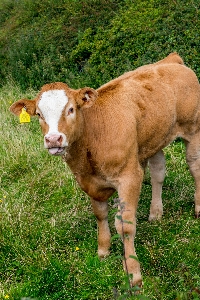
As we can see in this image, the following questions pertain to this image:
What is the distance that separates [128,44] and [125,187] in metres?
7.52

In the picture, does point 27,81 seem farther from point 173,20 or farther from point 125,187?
point 125,187

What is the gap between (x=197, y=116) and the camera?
647 centimetres

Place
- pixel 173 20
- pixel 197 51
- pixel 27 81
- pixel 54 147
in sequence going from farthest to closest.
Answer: pixel 27 81 → pixel 173 20 → pixel 197 51 → pixel 54 147

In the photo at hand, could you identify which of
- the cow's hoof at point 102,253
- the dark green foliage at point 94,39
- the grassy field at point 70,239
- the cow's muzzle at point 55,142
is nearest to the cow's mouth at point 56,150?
the cow's muzzle at point 55,142

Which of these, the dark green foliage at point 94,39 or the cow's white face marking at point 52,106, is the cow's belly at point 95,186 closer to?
the cow's white face marking at point 52,106

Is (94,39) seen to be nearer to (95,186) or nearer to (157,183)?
(157,183)

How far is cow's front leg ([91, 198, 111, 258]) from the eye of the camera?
5.90m

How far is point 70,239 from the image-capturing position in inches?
244

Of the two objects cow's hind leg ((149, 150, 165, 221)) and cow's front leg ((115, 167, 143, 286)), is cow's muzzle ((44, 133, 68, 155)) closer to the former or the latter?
cow's front leg ((115, 167, 143, 286))

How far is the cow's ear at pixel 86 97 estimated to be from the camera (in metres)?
5.04

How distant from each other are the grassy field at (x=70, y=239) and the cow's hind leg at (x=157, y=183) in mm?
147

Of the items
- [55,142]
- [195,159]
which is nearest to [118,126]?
[55,142]

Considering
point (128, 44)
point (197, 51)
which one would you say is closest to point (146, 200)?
point (197, 51)

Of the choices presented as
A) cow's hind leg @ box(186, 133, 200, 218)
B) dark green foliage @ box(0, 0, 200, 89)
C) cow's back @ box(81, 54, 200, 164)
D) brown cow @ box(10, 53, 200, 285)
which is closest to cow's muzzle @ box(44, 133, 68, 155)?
brown cow @ box(10, 53, 200, 285)
